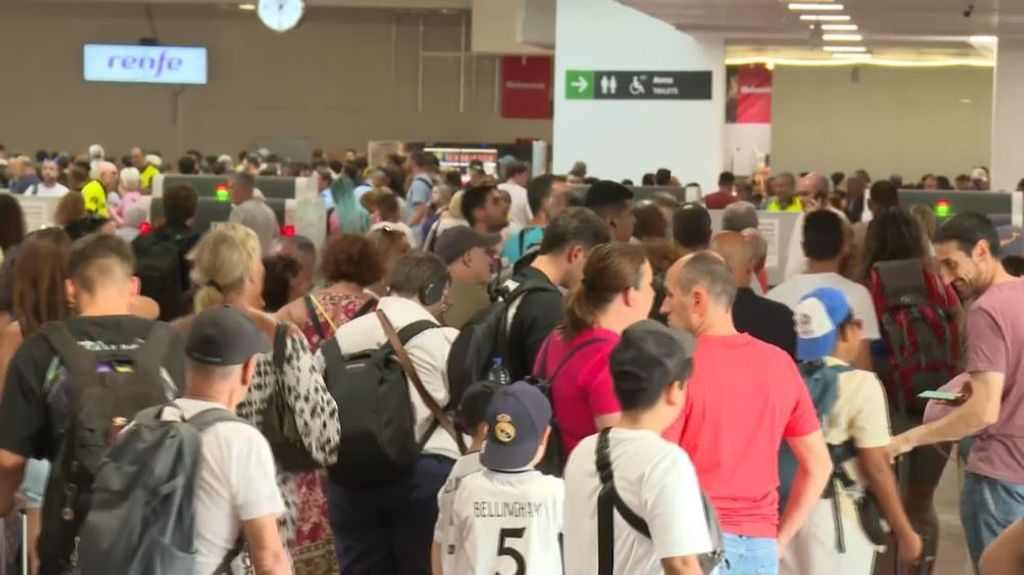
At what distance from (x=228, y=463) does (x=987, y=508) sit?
2.88 meters

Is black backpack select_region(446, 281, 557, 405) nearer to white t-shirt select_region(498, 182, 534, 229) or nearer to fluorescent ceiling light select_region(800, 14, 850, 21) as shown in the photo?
white t-shirt select_region(498, 182, 534, 229)

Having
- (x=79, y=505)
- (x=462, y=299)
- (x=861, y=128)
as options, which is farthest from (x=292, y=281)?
(x=861, y=128)

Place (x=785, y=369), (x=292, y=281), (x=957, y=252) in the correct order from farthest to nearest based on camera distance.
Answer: (x=292, y=281)
(x=957, y=252)
(x=785, y=369)

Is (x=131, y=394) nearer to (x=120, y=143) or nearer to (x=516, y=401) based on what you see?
(x=516, y=401)

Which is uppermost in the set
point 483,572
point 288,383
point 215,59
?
point 215,59

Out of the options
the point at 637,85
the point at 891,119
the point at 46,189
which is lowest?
the point at 46,189

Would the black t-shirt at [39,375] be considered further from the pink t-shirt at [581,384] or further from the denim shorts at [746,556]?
the denim shorts at [746,556]

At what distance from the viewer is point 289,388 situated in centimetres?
524

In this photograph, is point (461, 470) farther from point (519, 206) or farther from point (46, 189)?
point (46, 189)

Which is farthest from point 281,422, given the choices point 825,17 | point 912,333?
point 825,17

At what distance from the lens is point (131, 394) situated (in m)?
4.83

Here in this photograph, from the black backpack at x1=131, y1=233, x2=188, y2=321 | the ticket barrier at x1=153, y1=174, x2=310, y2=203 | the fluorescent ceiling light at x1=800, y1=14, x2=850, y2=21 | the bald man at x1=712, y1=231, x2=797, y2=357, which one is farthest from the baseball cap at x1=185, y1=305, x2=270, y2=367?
the fluorescent ceiling light at x1=800, y1=14, x2=850, y2=21

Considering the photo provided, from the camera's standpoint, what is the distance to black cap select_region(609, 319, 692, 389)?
156 inches

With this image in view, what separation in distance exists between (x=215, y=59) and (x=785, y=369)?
100.0 ft
